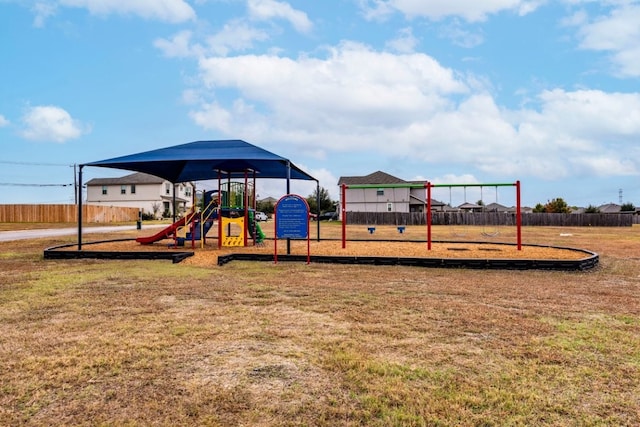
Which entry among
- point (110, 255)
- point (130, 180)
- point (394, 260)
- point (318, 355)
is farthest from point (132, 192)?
point (318, 355)

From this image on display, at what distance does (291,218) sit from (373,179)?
4808 centimetres

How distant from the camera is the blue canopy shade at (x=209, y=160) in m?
12.5

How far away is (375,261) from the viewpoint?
1040cm

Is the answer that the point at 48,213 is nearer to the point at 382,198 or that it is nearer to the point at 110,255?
the point at 382,198

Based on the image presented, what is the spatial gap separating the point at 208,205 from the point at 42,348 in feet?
38.6

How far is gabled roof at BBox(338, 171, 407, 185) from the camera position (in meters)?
57.3

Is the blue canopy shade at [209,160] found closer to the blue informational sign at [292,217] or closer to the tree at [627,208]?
the blue informational sign at [292,217]

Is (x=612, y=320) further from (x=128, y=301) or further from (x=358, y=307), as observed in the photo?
(x=128, y=301)

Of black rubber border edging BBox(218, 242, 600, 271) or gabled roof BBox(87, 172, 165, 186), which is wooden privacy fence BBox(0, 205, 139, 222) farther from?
black rubber border edging BBox(218, 242, 600, 271)

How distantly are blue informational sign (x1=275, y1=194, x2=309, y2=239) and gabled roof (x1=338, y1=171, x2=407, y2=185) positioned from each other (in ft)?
151

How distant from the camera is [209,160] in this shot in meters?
12.7

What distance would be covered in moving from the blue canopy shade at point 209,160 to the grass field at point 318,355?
6.02m

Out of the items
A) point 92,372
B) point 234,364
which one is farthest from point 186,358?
point 92,372

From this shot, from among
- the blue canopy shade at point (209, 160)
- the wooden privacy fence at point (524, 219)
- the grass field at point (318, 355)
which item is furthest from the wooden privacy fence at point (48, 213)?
the grass field at point (318, 355)
